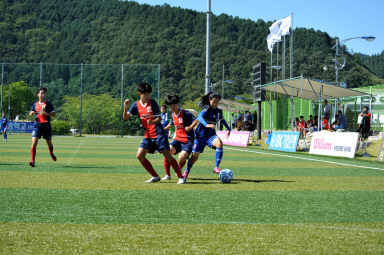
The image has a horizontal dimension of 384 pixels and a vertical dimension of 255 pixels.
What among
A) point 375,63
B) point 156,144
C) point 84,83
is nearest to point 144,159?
point 156,144

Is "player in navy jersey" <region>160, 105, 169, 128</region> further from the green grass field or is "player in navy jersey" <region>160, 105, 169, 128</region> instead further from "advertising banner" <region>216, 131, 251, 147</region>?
the green grass field

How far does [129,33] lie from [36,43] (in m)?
25.3

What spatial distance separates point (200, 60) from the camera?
10806cm

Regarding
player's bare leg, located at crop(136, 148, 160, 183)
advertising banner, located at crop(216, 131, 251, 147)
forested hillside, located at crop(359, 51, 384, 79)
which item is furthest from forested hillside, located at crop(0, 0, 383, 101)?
player's bare leg, located at crop(136, 148, 160, 183)

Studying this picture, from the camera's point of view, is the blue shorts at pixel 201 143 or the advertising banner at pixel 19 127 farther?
the advertising banner at pixel 19 127

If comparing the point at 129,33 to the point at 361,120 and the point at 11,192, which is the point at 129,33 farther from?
the point at 11,192

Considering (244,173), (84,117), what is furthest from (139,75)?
(244,173)

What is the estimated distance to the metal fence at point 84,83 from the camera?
47.7 meters

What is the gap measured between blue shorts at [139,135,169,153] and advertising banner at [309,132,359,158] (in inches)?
410

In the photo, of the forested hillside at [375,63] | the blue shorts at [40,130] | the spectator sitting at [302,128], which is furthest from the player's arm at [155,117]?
the forested hillside at [375,63]

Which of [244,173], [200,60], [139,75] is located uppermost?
[200,60]

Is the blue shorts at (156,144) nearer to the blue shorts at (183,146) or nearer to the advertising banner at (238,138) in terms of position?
the blue shorts at (183,146)

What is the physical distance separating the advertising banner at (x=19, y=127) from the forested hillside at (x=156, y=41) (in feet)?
160

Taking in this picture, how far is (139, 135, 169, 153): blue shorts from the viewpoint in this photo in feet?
28.0
